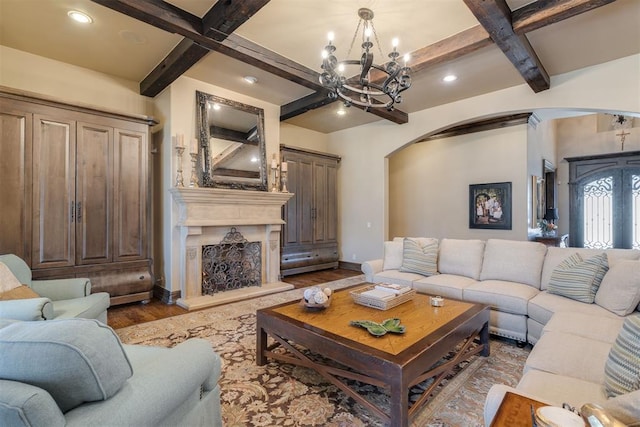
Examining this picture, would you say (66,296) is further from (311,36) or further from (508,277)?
(508,277)

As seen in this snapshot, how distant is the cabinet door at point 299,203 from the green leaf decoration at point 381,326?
12.8ft

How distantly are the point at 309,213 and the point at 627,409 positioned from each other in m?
5.52

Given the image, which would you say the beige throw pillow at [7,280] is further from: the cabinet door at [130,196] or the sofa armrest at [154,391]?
the sofa armrest at [154,391]

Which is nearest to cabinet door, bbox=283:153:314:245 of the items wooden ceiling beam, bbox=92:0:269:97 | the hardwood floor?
the hardwood floor

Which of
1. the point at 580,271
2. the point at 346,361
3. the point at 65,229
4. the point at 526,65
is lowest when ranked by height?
the point at 346,361

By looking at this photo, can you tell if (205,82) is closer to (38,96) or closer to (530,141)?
(38,96)

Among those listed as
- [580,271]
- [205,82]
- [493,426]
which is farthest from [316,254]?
[493,426]

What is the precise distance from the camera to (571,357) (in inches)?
66.7

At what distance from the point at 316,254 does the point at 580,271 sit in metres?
4.41

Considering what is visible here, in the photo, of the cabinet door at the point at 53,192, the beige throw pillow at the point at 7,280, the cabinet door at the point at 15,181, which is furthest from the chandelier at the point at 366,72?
the cabinet door at the point at 15,181

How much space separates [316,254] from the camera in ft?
21.2

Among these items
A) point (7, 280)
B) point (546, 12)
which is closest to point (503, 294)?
point (546, 12)

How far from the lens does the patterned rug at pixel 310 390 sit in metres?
1.85

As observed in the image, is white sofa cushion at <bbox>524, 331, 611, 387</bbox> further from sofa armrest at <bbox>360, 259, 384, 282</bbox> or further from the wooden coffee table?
sofa armrest at <bbox>360, 259, 384, 282</bbox>
